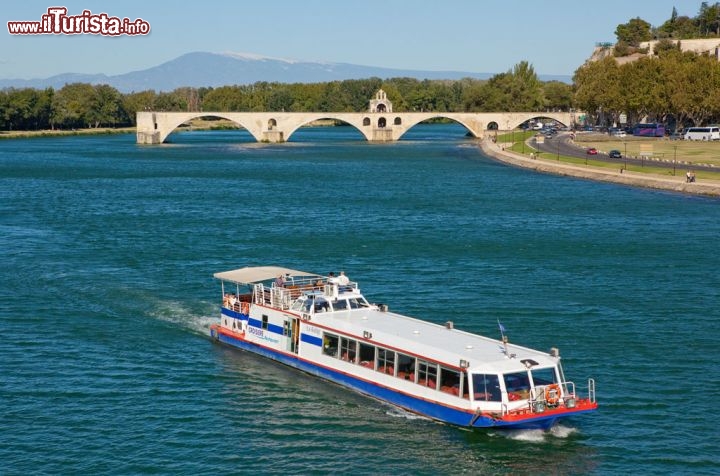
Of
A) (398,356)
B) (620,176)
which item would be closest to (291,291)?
(398,356)

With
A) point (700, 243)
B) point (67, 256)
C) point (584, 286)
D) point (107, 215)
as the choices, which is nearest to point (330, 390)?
point (584, 286)

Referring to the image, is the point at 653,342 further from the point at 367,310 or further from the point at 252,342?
the point at 252,342

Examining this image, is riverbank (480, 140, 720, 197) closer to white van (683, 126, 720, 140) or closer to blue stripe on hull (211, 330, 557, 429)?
white van (683, 126, 720, 140)

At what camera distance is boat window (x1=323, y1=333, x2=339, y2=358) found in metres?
45.2

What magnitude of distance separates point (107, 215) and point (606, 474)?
78.3 metres

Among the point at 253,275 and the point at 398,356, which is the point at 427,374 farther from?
the point at 253,275

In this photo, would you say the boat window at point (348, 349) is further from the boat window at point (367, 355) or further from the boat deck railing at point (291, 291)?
the boat deck railing at point (291, 291)

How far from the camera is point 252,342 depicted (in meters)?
50.5

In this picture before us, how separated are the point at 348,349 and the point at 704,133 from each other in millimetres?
154922

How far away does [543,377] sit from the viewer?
4222 cm

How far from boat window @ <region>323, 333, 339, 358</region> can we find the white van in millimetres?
152220

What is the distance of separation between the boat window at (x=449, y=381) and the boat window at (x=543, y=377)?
2.88 m

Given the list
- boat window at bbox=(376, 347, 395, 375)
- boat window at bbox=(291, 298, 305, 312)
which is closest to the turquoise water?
boat window at bbox=(376, 347, 395, 375)

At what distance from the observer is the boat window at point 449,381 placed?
39281 mm
